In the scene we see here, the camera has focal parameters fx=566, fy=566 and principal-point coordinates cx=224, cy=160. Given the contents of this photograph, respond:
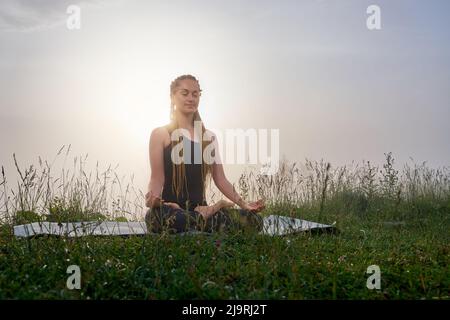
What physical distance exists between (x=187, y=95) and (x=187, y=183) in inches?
34.3

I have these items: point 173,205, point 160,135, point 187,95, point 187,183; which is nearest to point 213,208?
point 173,205

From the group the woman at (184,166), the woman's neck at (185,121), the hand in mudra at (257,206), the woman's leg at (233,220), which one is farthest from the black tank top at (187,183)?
the hand in mudra at (257,206)

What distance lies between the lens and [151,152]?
5488mm

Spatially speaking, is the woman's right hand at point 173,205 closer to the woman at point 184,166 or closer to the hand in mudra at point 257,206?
the woman at point 184,166

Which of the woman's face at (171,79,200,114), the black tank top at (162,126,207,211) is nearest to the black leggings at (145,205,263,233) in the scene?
the black tank top at (162,126,207,211)

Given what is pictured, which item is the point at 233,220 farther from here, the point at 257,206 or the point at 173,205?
the point at 173,205

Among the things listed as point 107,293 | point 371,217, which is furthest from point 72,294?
point 371,217

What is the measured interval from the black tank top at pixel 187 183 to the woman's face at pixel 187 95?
0.31m

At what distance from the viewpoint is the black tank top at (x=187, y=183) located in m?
5.54

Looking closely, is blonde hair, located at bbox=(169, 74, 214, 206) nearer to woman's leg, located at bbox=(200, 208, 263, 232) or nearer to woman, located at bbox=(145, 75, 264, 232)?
woman, located at bbox=(145, 75, 264, 232)

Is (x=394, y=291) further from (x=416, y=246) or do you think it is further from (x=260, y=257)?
(x=416, y=246)

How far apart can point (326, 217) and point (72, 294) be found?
4680mm

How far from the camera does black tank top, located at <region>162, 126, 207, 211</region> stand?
218 inches

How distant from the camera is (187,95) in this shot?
5.60m
